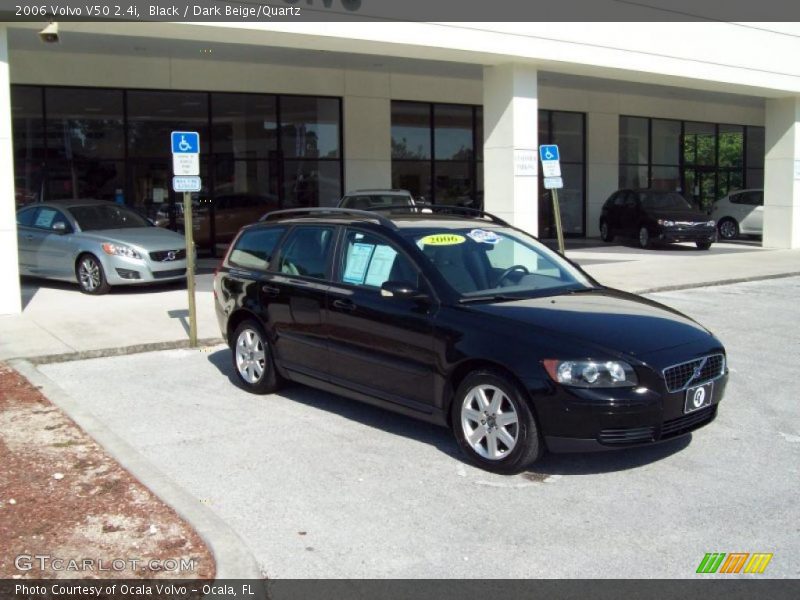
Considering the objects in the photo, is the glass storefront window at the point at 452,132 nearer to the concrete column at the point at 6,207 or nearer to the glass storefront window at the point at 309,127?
the glass storefront window at the point at 309,127

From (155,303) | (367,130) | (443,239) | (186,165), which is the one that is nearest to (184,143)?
(186,165)

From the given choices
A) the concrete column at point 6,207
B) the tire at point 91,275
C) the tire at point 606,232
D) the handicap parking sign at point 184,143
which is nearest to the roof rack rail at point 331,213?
the handicap parking sign at point 184,143

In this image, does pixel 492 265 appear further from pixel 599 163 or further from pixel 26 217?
pixel 599 163

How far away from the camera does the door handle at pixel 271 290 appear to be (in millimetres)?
7543

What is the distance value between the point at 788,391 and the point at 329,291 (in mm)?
4213

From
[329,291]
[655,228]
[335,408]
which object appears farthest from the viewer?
[655,228]

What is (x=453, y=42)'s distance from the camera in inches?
575

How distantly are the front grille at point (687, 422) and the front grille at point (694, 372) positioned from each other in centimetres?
20

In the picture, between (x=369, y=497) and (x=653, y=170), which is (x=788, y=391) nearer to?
(x=369, y=497)

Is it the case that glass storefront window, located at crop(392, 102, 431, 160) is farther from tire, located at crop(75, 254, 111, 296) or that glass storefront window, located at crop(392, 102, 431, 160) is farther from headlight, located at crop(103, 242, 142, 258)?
tire, located at crop(75, 254, 111, 296)

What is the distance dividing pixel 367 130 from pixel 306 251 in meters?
14.4

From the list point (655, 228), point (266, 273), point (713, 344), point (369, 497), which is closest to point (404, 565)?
point (369, 497)

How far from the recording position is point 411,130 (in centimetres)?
2250

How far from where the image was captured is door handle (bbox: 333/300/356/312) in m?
6.75
